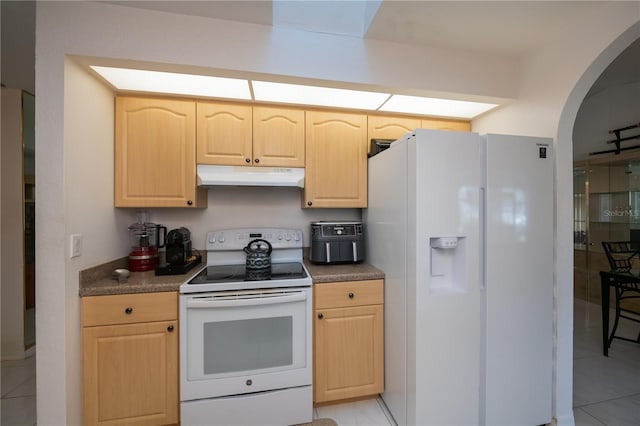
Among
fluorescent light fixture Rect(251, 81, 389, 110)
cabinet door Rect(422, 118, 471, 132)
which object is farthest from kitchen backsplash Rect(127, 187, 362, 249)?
cabinet door Rect(422, 118, 471, 132)

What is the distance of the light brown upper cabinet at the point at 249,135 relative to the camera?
180 centimetres

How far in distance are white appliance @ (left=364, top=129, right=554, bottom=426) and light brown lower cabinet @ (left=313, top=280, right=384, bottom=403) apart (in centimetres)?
19

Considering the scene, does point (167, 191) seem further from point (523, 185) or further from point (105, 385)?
point (523, 185)

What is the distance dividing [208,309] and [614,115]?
5326 millimetres

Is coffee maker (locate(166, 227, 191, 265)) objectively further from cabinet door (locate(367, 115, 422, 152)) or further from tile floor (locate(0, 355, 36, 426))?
cabinet door (locate(367, 115, 422, 152))

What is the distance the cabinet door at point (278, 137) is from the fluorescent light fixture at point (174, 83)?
0.65 ft

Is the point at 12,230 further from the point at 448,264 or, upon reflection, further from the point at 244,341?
the point at 448,264

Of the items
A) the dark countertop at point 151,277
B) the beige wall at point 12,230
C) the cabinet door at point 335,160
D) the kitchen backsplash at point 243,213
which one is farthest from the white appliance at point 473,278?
the beige wall at point 12,230

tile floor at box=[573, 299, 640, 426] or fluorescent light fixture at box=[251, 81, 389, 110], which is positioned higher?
fluorescent light fixture at box=[251, 81, 389, 110]

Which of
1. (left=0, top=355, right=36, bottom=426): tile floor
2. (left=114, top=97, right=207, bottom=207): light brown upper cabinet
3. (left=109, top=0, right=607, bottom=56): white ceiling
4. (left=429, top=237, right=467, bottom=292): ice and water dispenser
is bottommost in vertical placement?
(left=0, top=355, right=36, bottom=426): tile floor

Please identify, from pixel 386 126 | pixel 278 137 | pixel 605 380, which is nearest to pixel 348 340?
pixel 278 137

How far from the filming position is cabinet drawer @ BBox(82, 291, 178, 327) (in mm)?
1369

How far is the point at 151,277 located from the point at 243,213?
797 mm

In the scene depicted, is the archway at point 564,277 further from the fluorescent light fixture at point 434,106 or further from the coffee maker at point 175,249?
the coffee maker at point 175,249
